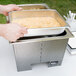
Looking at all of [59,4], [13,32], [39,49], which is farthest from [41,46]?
[59,4]

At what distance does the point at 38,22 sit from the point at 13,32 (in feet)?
0.83

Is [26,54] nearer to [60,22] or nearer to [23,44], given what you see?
[23,44]

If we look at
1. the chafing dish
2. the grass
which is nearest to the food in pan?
the chafing dish

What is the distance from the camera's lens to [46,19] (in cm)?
86

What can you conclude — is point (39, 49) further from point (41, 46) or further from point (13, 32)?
point (13, 32)

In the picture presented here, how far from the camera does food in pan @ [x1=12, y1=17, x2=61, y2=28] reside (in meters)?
0.75

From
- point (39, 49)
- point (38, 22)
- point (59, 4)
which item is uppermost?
point (38, 22)

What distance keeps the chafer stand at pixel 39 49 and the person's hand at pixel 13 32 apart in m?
0.04

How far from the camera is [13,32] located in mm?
600

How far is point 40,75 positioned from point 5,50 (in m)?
0.38

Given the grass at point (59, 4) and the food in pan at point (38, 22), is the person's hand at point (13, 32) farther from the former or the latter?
the grass at point (59, 4)

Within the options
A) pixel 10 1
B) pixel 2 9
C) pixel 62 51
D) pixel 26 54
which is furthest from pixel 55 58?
pixel 10 1

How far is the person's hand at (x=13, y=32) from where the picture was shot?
1.94ft

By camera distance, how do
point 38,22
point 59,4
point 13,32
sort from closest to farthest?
point 13,32 < point 38,22 < point 59,4
